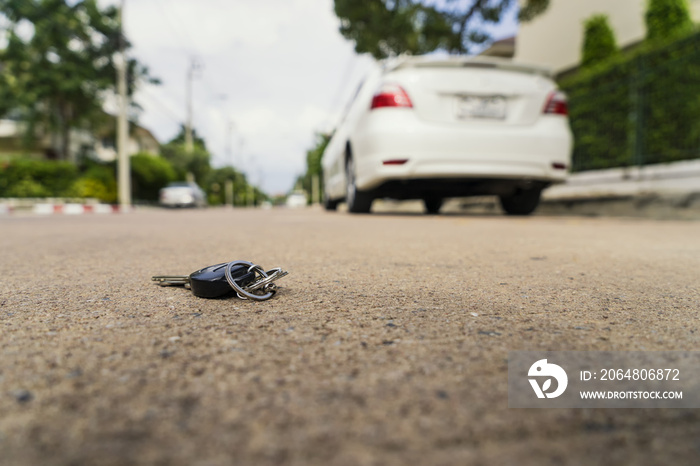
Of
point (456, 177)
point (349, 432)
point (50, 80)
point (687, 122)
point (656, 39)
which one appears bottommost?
point (349, 432)

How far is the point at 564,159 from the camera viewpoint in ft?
16.8

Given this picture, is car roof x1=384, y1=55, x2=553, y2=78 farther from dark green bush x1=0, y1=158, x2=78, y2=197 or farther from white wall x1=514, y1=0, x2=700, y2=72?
dark green bush x1=0, y1=158, x2=78, y2=197

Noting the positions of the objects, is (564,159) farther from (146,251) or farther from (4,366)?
(4,366)

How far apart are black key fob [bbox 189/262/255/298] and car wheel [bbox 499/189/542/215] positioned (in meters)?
5.22

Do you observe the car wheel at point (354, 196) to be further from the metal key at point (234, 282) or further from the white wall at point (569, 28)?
the white wall at point (569, 28)

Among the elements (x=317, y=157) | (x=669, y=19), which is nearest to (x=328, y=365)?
(x=669, y=19)

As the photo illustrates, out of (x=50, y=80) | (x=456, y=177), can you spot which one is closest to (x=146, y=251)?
(x=456, y=177)

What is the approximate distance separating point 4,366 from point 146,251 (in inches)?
73.1

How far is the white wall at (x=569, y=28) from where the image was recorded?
539 inches

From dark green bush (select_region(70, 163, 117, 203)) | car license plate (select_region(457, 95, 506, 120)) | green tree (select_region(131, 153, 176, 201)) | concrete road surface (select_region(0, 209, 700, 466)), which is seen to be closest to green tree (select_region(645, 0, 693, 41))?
car license plate (select_region(457, 95, 506, 120))

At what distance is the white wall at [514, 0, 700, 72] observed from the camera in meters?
13.7

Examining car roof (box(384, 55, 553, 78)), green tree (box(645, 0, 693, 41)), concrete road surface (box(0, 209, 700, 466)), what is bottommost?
concrete road surface (box(0, 209, 700, 466))

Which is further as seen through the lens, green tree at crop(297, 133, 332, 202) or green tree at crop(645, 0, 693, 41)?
green tree at crop(297, 133, 332, 202)

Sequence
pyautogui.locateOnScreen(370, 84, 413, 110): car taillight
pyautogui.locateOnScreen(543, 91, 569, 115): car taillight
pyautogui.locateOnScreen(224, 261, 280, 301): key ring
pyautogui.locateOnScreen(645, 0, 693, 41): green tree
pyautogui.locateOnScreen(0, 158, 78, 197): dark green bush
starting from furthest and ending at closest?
pyautogui.locateOnScreen(0, 158, 78, 197): dark green bush
pyautogui.locateOnScreen(645, 0, 693, 41): green tree
pyautogui.locateOnScreen(543, 91, 569, 115): car taillight
pyautogui.locateOnScreen(370, 84, 413, 110): car taillight
pyautogui.locateOnScreen(224, 261, 280, 301): key ring
